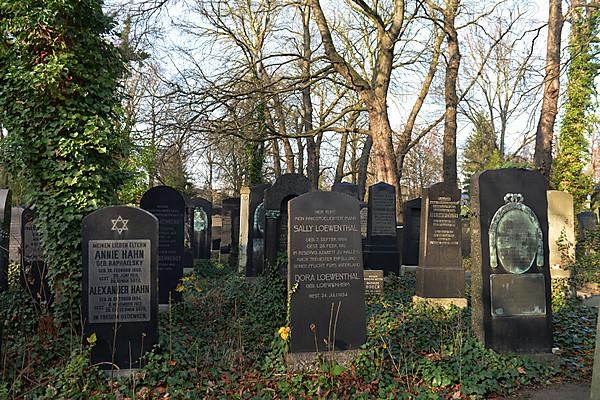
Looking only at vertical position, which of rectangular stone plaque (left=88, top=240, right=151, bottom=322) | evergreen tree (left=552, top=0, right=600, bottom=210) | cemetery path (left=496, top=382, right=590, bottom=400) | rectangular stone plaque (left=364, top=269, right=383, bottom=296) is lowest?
cemetery path (left=496, top=382, right=590, bottom=400)

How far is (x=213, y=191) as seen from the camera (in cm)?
4703

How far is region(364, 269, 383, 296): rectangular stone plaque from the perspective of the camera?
966cm

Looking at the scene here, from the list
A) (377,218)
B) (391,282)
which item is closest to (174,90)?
(377,218)

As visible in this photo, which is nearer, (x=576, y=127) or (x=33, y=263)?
(x=33, y=263)

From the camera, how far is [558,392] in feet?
17.6

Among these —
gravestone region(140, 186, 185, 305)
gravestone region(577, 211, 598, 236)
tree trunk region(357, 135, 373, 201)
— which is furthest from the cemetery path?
tree trunk region(357, 135, 373, 201)

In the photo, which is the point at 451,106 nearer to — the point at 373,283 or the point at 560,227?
the point at 560,227

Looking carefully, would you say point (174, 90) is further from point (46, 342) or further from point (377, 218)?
point (46, 342)

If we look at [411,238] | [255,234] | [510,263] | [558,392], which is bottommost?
[558,392]

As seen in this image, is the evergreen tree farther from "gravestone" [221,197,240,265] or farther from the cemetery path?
the cemetery path

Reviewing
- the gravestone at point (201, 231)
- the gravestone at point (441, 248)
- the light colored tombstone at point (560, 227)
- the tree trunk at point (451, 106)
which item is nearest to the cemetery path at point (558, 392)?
the gravestone at point (441, 248)

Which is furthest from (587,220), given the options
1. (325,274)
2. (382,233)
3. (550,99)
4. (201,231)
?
(325,274)

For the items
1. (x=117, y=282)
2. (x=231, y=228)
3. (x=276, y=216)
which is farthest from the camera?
(x=231, y=228)

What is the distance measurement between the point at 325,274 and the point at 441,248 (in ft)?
13.5
